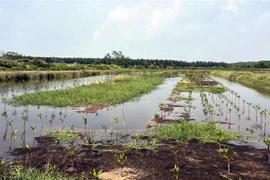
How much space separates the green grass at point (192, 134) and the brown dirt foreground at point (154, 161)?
24.7 inches

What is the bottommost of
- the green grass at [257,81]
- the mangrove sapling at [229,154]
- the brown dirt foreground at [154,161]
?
the brown dirt foreground at [154,161]

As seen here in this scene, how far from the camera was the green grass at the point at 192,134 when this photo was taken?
1040 centimetres

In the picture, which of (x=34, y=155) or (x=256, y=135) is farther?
(x=256, y=135)

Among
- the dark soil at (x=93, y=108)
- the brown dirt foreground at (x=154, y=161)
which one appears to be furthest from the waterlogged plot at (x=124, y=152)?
the dark soil at (x=93, y=108)

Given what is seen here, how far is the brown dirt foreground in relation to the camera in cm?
711

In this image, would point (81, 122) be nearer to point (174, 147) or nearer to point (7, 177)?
point (174, 147)

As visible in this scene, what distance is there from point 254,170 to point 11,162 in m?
6.73

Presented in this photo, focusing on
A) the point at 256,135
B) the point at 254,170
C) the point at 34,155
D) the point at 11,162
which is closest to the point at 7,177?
the point at 11,162

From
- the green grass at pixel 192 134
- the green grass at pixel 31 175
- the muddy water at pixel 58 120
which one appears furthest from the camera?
the muddy water at pixel 58 120

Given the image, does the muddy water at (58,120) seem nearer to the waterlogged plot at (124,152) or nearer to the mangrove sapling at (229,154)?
the waterlogged plot at (124,152)

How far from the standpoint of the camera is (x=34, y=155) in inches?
332

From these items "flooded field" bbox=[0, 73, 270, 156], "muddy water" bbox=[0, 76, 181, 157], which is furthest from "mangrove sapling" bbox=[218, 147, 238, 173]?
"muddy water" bbox=[0, 76, 181, 157]

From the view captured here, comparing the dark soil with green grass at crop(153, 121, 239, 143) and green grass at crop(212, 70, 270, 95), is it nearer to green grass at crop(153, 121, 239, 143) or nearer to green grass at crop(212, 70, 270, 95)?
green grass at crop(153, 121, 239, 143)

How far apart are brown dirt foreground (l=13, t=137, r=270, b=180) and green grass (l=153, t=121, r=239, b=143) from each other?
63cm
